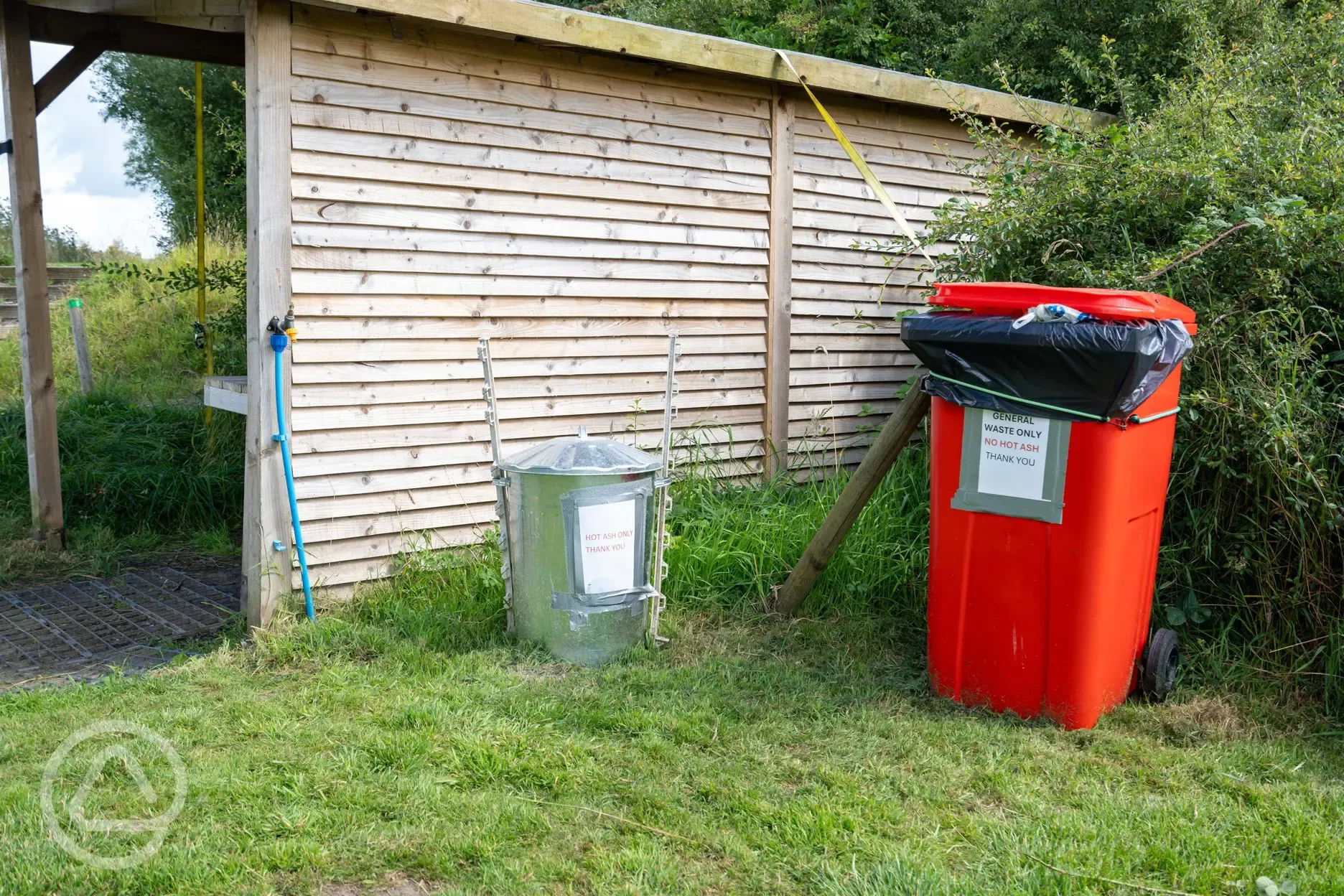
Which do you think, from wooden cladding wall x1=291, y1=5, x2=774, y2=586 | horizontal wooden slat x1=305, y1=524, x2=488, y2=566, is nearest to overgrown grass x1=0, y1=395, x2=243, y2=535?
horizontal wooden slat x1=305, y1=524, x2=488, y2=566

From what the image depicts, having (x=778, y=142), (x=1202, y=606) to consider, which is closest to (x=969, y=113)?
(x=778, y=142)

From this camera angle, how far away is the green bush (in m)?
3.84

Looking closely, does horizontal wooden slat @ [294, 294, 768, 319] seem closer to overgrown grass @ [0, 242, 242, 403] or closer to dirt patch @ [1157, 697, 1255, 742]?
dirt patch @ [1157, 697, 1255, 742]

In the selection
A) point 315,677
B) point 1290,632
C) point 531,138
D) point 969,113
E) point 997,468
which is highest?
point 969,113

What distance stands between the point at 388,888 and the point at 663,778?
870 mm

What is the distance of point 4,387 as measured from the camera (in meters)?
10.7

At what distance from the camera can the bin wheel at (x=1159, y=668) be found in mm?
3752

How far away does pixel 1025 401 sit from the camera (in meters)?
3.42

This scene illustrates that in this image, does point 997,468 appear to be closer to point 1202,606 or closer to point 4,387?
point 1202,606

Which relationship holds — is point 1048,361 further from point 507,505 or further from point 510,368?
point 510,368

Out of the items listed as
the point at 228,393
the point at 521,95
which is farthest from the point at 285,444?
the point at 521,95

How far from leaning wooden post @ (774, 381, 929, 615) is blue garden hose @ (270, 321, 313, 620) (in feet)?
6.47

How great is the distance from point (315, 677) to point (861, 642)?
6.90 ft

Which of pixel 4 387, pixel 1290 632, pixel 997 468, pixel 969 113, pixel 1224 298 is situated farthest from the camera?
pixel 4 387
